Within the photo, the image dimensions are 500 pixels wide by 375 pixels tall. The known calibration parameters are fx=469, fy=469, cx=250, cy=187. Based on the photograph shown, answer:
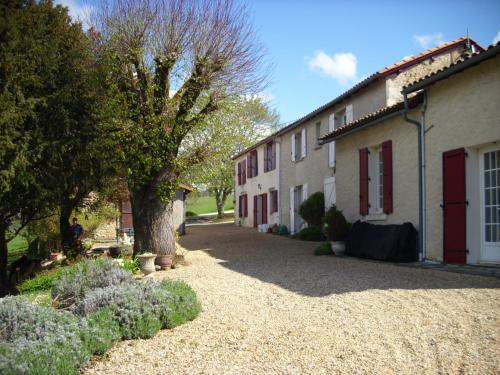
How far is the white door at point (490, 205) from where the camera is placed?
7953 millimetres

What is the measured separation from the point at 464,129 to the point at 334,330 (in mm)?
5220

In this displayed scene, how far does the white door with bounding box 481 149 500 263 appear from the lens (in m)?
7.95

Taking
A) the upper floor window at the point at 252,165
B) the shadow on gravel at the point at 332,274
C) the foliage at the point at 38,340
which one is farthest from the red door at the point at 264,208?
the foliage at the point at 38,340

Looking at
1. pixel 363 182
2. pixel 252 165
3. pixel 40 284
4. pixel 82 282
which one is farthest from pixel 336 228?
pixel 252 165

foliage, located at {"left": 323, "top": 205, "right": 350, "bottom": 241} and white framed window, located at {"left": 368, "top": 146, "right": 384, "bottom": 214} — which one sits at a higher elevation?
white framed window, located at {"left": 368, "top": 146, "right": 384, "bottom": 214}

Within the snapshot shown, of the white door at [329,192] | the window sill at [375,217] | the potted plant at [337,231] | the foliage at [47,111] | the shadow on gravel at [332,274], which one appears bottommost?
the shadow on gravel at [332,274]

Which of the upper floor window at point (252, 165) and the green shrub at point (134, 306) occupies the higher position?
the upper floor window at point (252, 165)

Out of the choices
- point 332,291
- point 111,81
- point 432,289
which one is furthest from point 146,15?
point 432,289

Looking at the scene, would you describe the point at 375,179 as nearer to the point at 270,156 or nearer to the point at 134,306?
the point at 134,306

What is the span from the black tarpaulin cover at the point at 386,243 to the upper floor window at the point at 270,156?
11843mm

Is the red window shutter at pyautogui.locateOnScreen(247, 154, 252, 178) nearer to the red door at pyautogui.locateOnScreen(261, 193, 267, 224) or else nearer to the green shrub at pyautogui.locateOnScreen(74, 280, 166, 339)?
the red door at pyautogui.locateOnScreen(261, 193, 267, 224)

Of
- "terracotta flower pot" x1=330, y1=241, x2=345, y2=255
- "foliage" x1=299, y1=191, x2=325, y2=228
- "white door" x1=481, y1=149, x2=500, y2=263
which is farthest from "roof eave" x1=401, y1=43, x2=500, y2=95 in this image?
"foliage" x1=299, y1=191, x2=325, y2=228

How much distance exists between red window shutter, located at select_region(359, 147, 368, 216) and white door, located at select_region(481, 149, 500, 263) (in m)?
3.82

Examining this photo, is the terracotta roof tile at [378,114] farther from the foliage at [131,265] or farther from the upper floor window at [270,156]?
the upper floor window at [270,156]
